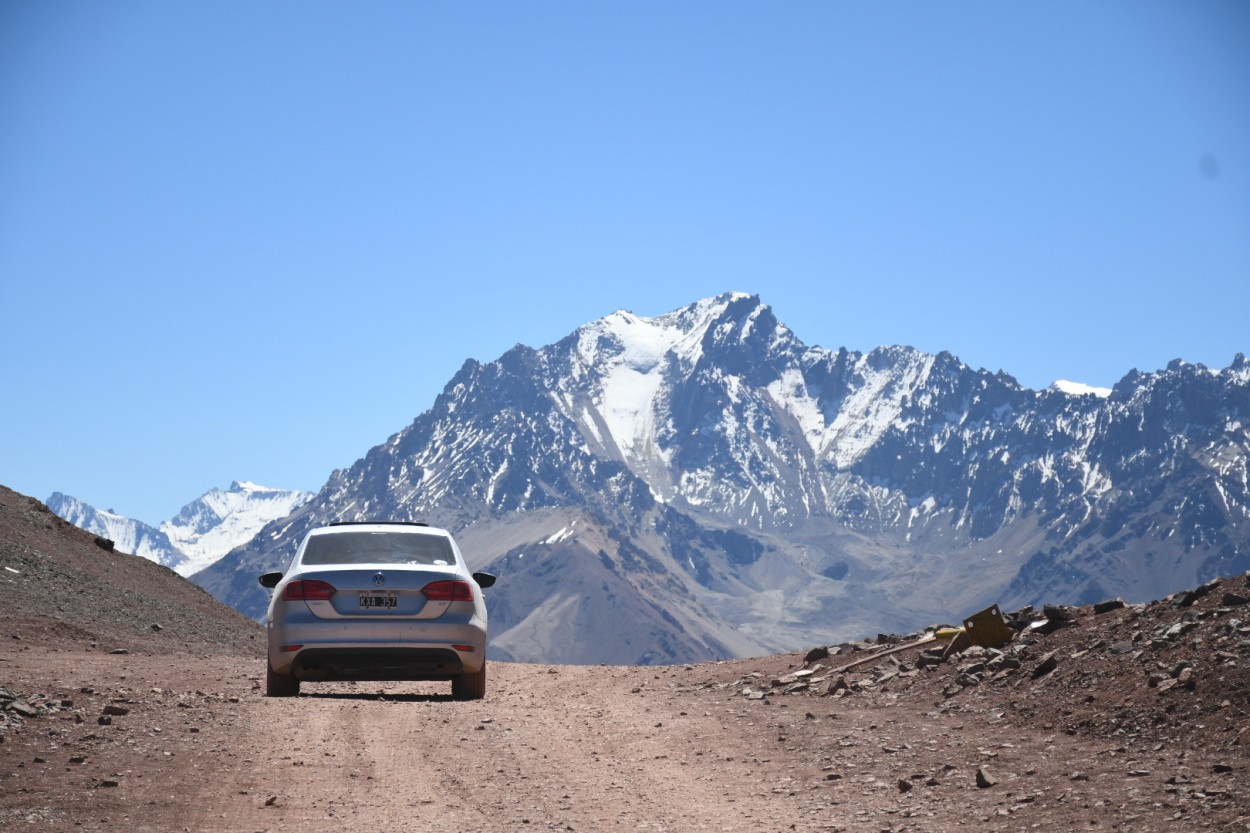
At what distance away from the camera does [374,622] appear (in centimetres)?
1847

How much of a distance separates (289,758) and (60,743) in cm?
249

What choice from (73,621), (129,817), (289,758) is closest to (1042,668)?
(289,758)

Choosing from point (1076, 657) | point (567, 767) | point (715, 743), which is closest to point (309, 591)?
point (567, 767)

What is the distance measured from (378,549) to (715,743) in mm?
5873

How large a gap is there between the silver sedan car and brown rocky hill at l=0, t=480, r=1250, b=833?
59cm

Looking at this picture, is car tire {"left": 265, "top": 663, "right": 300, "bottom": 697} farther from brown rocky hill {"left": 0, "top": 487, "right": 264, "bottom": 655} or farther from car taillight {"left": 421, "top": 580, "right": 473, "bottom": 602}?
brown rocky hill {"left": 0, "top": 487, "right": 264, "bottom": 655}

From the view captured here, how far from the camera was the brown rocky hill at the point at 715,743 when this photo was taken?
1236cm

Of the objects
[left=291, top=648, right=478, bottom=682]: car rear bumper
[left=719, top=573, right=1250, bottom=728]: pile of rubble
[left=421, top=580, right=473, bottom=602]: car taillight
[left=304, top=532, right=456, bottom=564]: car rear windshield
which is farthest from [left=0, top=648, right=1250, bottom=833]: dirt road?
[left=304, top=532, right=456, bottom=564]: car rear windshield

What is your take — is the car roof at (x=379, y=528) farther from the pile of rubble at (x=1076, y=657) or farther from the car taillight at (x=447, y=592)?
the pile of rubble at (x=1076, y=657)

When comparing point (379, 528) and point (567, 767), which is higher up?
point (379, 528)

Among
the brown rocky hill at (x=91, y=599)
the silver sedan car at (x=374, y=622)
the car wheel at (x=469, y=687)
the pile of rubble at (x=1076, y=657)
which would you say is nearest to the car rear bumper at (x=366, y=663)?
the silver sedan car at (x=374, y=622)

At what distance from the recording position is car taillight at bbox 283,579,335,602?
60.6 feet

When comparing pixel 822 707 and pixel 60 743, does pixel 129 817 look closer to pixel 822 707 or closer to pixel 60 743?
pixel 60 743

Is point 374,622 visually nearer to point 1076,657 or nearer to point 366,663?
point 366,663
